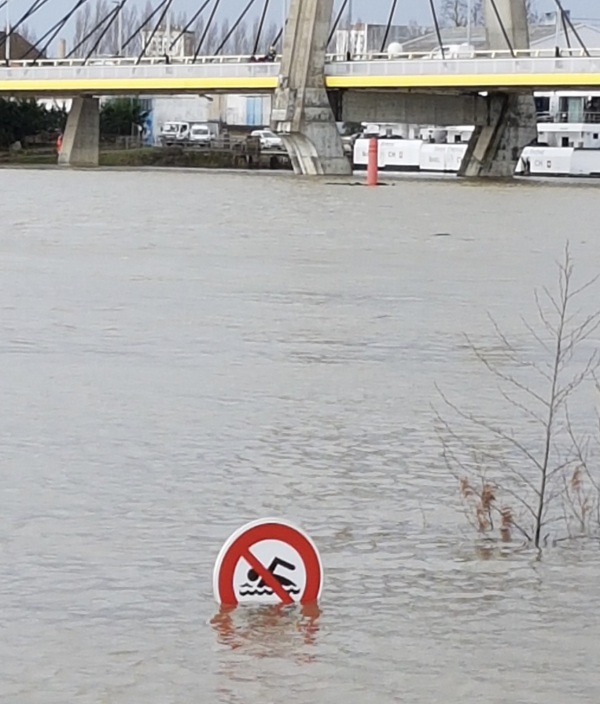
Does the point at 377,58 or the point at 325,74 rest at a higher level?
the point at 377,58

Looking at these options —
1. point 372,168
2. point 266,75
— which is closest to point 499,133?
point 266,75

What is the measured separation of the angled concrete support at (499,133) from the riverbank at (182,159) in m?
13.0

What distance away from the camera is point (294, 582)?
232 inches

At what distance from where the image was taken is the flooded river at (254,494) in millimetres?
5570

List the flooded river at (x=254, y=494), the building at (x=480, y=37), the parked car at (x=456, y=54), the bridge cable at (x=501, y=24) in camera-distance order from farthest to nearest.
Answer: the building at (x=480, y=37)
the bridge cable at (x=501, y=24)
the parked car at (x=456, y=54)
the flooded river at (x=254, y=494)

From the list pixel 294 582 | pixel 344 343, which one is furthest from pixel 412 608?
pixel 344 343

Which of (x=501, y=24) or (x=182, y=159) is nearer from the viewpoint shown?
(x=501, y=24)

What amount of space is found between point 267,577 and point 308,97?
52.1 m

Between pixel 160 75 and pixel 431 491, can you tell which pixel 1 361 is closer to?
pixel 431 491

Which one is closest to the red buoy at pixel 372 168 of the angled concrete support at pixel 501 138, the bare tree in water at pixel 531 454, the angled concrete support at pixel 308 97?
the angled concrete support at pixel 308 97

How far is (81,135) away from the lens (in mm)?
69062

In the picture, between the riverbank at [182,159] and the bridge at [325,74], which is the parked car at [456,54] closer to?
the bridge at [325,74]

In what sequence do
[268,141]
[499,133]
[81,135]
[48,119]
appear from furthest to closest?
[48,119] < [268,141] < [81,135] < [499,133]

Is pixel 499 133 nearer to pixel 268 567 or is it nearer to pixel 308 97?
pixel 308 97
